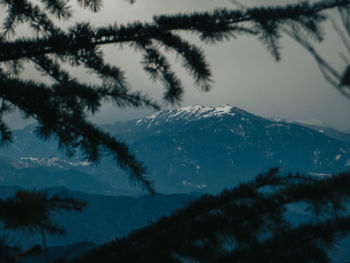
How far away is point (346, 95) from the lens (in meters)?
1.06

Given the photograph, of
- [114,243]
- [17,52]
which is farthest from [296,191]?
[17,52]

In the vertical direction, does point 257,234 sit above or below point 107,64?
below

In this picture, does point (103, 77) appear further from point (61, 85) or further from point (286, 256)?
point (286, 256)

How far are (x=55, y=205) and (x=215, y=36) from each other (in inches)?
54.9

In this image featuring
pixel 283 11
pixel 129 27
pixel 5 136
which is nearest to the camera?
pixel 283 11

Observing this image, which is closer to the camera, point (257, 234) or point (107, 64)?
point (257, 234)

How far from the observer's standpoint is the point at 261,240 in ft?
4.35

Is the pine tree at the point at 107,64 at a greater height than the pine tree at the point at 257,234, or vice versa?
the pine tree at the point at 107,64

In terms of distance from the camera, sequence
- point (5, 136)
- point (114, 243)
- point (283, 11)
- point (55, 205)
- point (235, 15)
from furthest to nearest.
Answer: point (5, 136)
point (235, 15)
point (283, 11)
point (114, 243)
point (55, 205)

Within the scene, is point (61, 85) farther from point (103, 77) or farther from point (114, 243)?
point (114, 243)

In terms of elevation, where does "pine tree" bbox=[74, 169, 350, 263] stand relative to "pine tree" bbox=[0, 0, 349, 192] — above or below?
below

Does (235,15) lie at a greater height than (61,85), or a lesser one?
greater

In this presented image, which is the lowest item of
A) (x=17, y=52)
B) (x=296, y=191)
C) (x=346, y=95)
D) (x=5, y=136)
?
(x=296, y=191)

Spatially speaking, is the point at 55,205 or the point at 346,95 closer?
the point at 346,95
